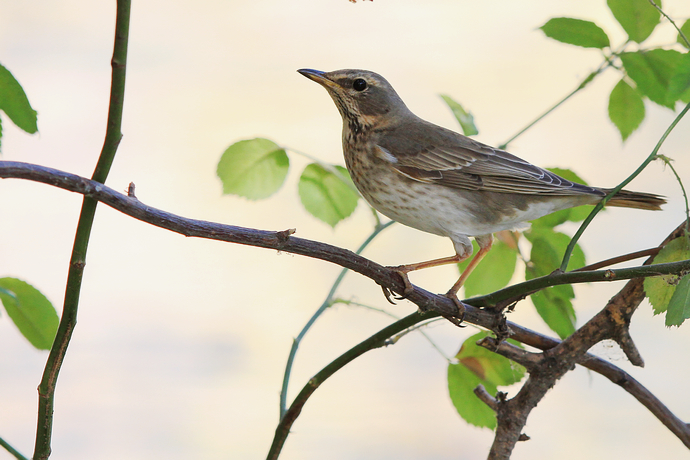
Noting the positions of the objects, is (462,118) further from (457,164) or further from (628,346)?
(628,346)

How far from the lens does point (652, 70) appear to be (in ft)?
3.17

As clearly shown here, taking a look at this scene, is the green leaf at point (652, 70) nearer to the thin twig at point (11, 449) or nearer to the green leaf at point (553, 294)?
the green leaf at point (553, 294)

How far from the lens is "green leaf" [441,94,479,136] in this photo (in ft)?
3.49

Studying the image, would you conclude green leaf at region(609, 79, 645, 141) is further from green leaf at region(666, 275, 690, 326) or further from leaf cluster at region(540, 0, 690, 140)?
green leaf at region(666, 275, 690, 326)

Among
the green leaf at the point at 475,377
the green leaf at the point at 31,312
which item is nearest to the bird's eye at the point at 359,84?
the green leaf at the point at 475,377

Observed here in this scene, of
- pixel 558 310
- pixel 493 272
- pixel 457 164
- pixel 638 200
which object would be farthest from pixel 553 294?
pixel 457 164

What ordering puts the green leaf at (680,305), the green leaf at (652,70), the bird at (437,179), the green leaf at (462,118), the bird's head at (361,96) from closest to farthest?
the green leaf at (680,305) → the green leaf at (652,70) → the green leaf at (462,118) → the bird at (437,179) → the bird's head at (361,96)

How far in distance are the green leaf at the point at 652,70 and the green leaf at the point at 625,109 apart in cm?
5

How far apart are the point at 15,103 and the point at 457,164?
907mm

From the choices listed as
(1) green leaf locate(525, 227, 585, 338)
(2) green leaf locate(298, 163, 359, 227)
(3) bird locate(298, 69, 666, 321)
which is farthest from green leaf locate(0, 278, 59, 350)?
(1) green leaf locate(525, 227, 585, 338)

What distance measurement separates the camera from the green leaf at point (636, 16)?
97cm

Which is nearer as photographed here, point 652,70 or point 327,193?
point 652,70

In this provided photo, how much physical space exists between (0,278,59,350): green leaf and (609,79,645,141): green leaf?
877 millimetres

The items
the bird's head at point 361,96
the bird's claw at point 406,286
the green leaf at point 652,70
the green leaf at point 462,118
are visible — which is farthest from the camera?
the bird's head at point 361,96
